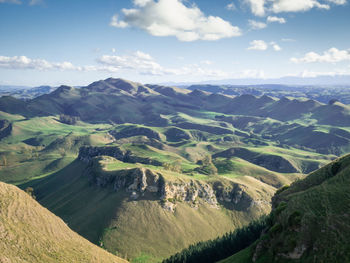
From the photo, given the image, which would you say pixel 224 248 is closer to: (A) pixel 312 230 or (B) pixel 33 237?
(A) pixel 312 230

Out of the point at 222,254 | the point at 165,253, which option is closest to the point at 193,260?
the point at 222,254

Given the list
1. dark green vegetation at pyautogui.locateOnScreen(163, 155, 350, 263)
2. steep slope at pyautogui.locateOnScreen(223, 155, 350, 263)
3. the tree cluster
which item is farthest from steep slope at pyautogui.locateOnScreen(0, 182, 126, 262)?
steep slope at pyautogui.locateOnScreen(223, 155, 350, 263)

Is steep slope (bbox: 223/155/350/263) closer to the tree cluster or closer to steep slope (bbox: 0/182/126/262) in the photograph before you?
the tree cluster

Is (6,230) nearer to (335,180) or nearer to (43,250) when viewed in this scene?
(43,250)

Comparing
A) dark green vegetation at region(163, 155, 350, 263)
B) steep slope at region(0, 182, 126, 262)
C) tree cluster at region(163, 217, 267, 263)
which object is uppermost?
dark green vegetation at region(163, 155, 350, 263)

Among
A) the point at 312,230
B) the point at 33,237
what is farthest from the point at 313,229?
the point at 33,237

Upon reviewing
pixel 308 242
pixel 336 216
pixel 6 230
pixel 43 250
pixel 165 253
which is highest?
pixel 336 216
